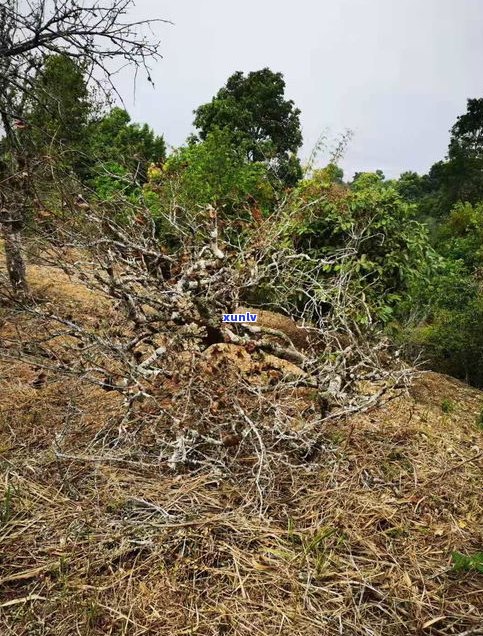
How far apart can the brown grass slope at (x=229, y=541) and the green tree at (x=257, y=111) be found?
16.4m

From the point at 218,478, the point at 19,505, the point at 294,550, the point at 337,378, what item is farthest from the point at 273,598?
the point at 337,378

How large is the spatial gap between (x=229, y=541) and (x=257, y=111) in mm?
19256

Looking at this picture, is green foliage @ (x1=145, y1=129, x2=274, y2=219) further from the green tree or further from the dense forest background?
the green tree

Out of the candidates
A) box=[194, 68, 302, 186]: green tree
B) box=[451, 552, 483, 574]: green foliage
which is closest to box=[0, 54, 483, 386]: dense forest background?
box=[451, 552, 483, 574]: green foliage

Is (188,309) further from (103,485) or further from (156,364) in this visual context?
(103,485)

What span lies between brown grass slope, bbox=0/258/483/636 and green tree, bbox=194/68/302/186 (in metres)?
16.4

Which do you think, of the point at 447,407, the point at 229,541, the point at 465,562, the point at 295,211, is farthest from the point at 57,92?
the point at 465,562

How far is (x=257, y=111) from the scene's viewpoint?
61.3ft

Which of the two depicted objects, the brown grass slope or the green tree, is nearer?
the brown grass slope

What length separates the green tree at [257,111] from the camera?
58.1ft

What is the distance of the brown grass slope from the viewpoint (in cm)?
Result: 153

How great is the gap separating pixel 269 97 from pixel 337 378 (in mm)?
18457

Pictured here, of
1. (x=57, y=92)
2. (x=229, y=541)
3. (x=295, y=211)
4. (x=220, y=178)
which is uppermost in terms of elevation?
(x=57, y=92)

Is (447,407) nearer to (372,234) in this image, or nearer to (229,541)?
(372,234)
